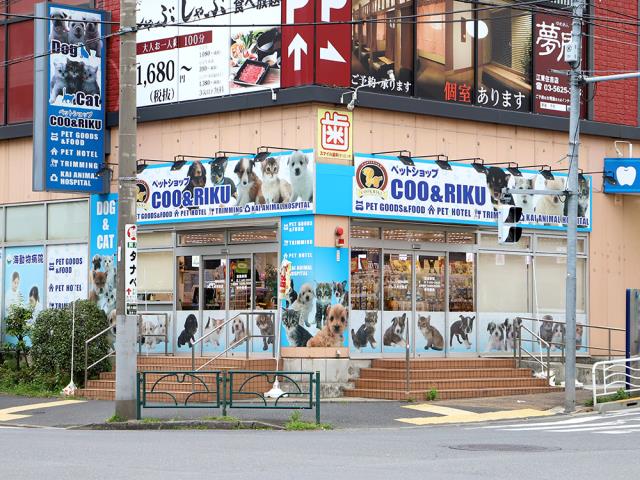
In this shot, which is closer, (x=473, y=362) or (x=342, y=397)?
(x=342, y=397)

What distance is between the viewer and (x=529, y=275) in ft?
102

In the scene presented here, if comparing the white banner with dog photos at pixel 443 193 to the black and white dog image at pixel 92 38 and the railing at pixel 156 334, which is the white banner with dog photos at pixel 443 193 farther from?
the black and white dog image at pixel 92 38

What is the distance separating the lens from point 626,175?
32.3 m

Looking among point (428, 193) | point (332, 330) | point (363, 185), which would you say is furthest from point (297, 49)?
point (332, 330)

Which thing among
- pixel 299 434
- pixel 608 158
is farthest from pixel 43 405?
pixel 608 158

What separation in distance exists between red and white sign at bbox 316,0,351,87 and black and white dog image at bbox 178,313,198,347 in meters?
6.73

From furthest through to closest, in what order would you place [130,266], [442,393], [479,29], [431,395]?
[479,29]
[442,393]
[431,395]
[130,266]

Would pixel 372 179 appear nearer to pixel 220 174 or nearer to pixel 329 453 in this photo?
pixel 220 174

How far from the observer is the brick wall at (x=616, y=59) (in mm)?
32469

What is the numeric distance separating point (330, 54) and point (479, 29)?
483 cm

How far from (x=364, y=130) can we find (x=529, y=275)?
6500 mm

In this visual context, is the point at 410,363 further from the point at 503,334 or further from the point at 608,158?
the point at 608,158

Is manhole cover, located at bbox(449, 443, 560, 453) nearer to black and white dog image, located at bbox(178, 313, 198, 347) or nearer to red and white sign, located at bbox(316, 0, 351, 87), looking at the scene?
red and white sign, located at bbox(316, 0, 351, 87)

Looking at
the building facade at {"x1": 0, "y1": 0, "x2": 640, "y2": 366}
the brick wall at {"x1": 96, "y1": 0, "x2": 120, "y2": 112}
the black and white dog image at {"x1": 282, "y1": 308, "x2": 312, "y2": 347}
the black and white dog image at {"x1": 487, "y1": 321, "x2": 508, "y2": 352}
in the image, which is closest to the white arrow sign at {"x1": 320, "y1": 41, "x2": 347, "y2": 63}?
the building facade at {"x1": 0, "y1": 0, "x2": 640, "y2": 366}
